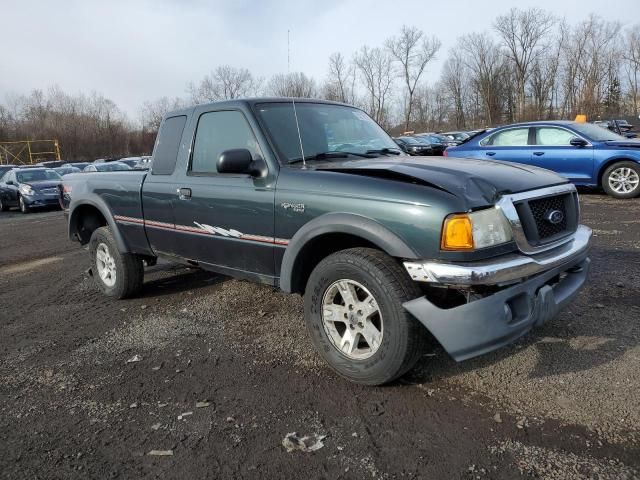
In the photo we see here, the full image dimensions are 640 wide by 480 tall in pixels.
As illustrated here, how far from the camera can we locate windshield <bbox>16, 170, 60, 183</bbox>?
1798 cm

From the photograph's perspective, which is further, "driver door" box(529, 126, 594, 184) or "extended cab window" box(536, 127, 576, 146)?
"extended cab window" box(536, 127, 576, 146)

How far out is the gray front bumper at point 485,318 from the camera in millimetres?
2645

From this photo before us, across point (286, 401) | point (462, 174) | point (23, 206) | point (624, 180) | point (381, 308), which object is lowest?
point (286, 401)

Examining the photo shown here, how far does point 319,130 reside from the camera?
156 inches

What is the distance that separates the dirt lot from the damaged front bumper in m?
0.45

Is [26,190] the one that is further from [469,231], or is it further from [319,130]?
[469,231]

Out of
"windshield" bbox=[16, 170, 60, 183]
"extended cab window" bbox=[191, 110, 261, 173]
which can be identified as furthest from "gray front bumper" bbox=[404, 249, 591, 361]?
"windshield" bbox=[16, 170, 60, 183]

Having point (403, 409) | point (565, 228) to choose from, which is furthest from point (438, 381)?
point (565, 228)

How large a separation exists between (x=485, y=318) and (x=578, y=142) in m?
8.80

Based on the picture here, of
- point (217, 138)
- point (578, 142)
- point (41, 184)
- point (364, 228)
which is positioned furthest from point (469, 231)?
point (41, 184)

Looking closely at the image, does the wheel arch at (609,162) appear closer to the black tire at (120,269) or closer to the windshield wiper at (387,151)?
the windshield wiper at (387,151)

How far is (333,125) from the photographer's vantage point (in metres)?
4.14

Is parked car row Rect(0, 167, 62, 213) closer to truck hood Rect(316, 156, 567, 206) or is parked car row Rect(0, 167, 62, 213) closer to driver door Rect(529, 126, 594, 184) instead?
driver door Rect(529, 126, 594, 184)

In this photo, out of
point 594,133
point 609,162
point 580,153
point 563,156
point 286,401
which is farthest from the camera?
point 594,133
